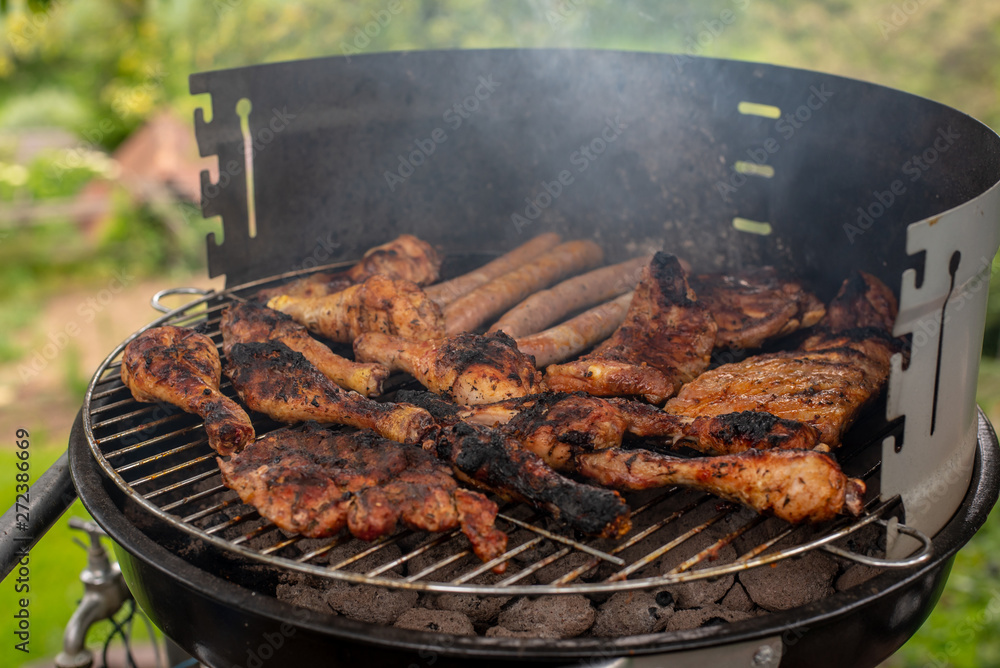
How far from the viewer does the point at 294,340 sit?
3.54 m

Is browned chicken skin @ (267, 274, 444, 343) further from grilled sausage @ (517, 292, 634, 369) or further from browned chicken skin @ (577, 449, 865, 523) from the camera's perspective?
browned chicken skin @ (577, 449, 865, 523)

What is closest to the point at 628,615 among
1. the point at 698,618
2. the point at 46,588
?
the point at 698,618

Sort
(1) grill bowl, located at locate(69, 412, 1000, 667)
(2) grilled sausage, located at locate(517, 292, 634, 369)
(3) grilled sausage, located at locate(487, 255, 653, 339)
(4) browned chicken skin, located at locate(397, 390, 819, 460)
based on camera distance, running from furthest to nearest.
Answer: (3) grilled sausage, located at locate(487, 255, 653, 339), (2) grilled sausage, located at locate(517, 292, 634, 369), (4) browned chicken skin, located at locate(397, 390, 819, 460), (1) grill bowl, located at locate(69, 412, 1000, 667)

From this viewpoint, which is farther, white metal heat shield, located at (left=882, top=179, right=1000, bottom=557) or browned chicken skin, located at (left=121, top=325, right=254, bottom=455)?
browned chicken skin, located at (left=121, top=325, right=254, bottom=455)

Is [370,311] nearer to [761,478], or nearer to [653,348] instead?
[653,348]

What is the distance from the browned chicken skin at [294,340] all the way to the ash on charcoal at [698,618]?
54.9 inches

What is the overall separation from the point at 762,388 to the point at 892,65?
8651 mm

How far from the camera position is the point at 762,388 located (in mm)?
3070

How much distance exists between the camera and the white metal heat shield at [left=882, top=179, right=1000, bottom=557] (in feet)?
7.01

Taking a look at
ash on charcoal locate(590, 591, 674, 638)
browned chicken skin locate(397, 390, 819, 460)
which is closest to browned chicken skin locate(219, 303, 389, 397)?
browned chicken skin locate(397, 390, 819, 460)

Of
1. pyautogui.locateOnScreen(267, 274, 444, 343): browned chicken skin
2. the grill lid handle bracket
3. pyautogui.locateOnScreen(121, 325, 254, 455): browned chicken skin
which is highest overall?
the grill lid handle bracket

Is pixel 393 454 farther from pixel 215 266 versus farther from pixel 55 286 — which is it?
pixel 55 286

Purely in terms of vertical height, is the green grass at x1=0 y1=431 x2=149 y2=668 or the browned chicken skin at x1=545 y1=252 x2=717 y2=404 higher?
the browned chicken skin at x1=545 y1=252 x2=717 y2=404

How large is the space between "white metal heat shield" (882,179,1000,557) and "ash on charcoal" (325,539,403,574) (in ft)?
5.09
